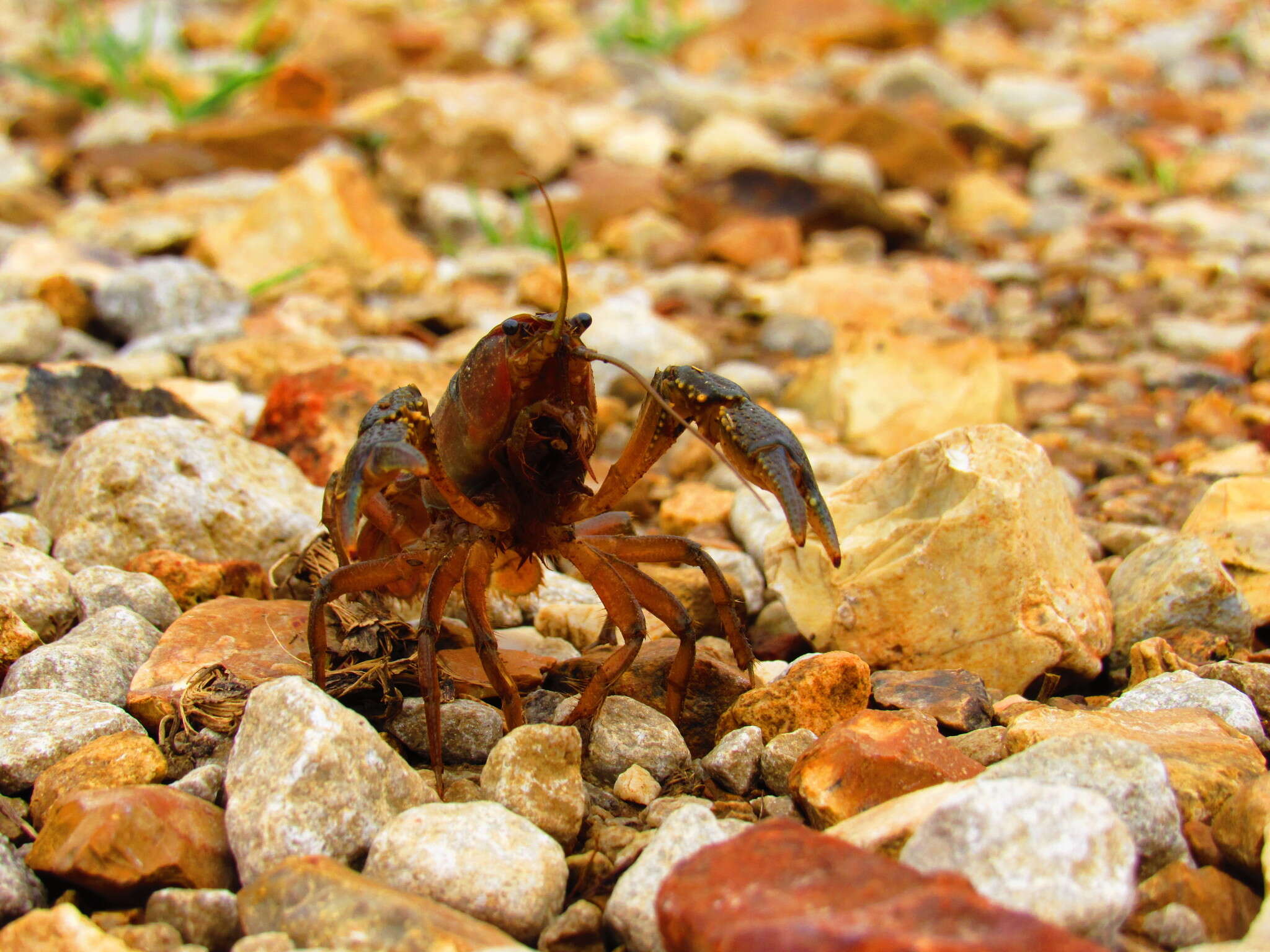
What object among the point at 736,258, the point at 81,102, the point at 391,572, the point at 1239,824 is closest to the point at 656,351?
the point at 736,258

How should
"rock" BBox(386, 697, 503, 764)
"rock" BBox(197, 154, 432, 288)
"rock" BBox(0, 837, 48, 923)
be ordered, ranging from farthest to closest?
1. "rock" BBox(197, 154, 432, 288)
2. "rock" BBox(386, 697, 503, 764)
3. "rock" BBox(0, 837, 48, 923)

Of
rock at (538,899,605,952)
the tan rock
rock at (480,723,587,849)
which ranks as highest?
rock at (480,723,587,849)

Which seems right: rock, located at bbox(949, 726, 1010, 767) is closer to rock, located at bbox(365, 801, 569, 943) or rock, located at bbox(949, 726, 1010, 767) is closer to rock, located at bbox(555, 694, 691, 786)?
rock, located at bbox(555, 694, 691, 786)

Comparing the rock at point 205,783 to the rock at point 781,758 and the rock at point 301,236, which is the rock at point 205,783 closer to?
the rock at point 781,758

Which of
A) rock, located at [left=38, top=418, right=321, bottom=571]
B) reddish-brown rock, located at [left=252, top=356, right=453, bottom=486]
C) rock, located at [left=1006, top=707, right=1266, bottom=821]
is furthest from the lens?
reddish-brown rock, located at [left=252, top=356, right=453, bottom=486]

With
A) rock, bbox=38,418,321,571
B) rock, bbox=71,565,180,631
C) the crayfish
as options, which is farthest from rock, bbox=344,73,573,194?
rock, bbox=71,565,180,631

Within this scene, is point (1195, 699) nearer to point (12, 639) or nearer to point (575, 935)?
point (575, 935)

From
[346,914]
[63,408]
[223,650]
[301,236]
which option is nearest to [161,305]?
[301,236]
